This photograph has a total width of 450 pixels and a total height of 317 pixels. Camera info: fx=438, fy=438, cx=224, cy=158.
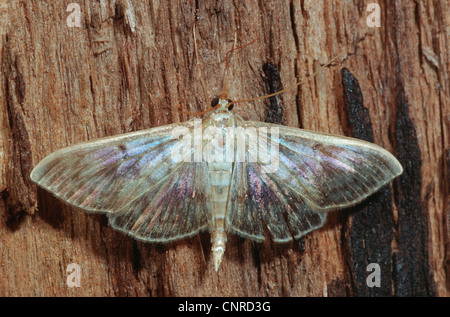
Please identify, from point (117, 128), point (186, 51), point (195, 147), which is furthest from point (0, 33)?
point (195, 147)

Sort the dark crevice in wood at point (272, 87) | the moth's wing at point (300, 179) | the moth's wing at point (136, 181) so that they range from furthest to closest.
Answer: the dark crevice in wood at point (272, 87)
the moth's wing at point (300, 179)
the moth's wing at point (136, 181)

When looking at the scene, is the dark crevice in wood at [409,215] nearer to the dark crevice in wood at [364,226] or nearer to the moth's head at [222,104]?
the dark crevice in wood at [364,226]

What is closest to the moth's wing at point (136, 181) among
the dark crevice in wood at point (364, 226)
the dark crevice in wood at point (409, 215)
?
the dark crevice in wood at point (364, 226)

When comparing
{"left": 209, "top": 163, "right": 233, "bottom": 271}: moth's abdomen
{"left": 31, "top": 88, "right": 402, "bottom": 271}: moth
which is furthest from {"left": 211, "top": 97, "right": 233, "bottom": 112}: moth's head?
{"left": 209, "top": 163, "right": 233, "bottom": 271}: moth's abdomen

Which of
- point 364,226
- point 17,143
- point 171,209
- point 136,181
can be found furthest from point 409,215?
point 17,143

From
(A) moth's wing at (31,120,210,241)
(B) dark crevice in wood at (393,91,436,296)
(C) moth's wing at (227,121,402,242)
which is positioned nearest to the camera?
(A) moth's wing at (31,120,210,241)

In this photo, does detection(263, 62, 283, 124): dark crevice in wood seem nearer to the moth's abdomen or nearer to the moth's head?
the moth's head

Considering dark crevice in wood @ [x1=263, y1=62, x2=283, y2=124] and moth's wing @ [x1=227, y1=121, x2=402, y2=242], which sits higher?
dark crevice in wood @ [x1=263, y1=62, x2=283, y2=124]
